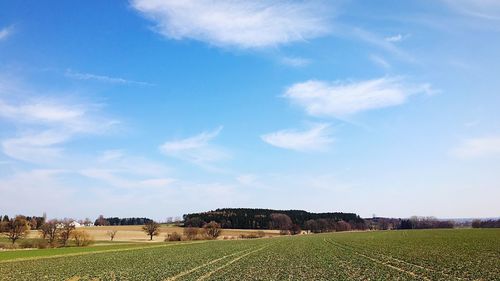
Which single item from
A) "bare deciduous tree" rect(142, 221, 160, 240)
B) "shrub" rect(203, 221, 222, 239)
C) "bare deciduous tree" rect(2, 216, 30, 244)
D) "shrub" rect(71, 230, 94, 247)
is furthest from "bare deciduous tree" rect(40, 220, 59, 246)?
"shrub" rect(203, 221, 222, 239)

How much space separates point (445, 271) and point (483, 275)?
10.4ft

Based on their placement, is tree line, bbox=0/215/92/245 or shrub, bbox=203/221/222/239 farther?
shrub, bbox=203/221/222/239

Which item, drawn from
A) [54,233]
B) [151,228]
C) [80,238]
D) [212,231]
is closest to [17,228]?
[54,233]

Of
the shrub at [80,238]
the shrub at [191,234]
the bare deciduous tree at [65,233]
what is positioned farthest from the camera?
the shrub at [191,234]

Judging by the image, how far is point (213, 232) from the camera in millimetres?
173750

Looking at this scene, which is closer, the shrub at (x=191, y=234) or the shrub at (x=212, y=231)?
the shrub at (x=191, y=234)

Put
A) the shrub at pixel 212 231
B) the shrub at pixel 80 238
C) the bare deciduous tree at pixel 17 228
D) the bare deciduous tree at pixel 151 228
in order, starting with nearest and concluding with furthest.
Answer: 1. the shrub at pixel 80 238
2. the bare deciduous tree at pixel 17 228
3. the bare deciduous tree at pixel 151 228
4. the shrub at pixel 212 231

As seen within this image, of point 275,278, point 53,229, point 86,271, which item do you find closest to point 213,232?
point 53,229

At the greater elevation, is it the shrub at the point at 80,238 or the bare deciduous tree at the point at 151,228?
the bare deciduous tree at the point at 151,228

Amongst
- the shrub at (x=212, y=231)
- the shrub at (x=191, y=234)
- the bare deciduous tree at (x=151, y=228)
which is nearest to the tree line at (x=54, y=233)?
the bare deciduous tree at (x=151, y=228)

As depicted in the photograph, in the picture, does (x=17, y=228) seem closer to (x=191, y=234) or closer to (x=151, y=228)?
(x=151, y=228)

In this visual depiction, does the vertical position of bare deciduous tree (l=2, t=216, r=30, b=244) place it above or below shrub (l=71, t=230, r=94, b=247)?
above

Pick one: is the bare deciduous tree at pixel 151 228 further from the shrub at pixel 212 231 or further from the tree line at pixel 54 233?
the tree line at pixel 54 233

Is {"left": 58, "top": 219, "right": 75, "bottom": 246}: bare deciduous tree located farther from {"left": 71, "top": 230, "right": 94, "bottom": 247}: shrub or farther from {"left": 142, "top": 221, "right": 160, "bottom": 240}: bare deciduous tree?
{"left": 142, "top": 221, "right": 160, "bottom": 240}: bare deciduous tree
